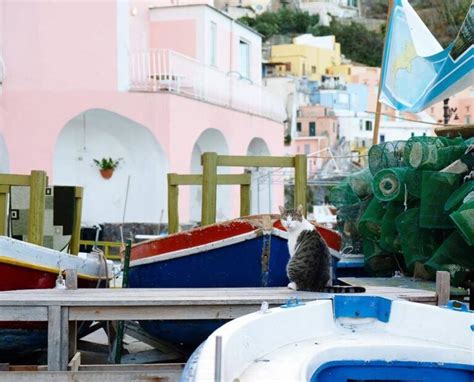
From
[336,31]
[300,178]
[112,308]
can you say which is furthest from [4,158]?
[336,31]

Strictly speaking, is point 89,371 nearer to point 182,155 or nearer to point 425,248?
point 425,248

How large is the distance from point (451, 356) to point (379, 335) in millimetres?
501

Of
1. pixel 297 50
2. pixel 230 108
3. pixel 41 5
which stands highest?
pixel 297 50

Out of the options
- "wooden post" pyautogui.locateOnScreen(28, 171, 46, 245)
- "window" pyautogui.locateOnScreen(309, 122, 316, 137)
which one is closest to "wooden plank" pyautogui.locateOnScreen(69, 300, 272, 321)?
"wooden post" pyautogui.locateOnScreen(28, 171, 46, 245)

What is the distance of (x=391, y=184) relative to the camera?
25.6ft

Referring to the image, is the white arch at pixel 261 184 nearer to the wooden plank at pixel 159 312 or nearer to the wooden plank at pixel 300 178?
the wooden plank at pixel 300 178

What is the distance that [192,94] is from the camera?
57.5ft

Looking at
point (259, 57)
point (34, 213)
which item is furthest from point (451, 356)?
point (259, 57)

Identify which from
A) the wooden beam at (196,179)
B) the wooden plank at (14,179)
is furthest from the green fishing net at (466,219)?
the wooden plank at (14,179)

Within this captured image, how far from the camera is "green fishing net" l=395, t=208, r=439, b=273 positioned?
752cm

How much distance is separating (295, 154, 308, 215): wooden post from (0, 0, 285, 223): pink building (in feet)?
26.3

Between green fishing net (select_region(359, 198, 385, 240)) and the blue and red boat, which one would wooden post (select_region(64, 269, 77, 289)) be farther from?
green fishing net (select_region(359, 198, 385, 240))

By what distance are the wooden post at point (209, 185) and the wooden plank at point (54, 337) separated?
9.13ft

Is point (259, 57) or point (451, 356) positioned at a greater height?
point (259, 57)
